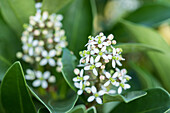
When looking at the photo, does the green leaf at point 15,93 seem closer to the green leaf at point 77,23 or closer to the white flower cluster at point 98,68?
the white flower cluster at point 98,68

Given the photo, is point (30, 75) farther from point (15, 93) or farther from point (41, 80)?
point (15, 93)

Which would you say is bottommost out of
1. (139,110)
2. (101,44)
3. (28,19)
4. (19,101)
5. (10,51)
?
(139,110)

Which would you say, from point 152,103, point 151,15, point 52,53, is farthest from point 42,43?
point 151,15

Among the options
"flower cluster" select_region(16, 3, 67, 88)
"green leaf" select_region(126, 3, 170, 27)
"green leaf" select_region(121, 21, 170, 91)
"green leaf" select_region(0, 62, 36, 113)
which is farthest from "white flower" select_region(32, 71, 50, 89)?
"green leaf" select_region(126, 3, 170, 27)


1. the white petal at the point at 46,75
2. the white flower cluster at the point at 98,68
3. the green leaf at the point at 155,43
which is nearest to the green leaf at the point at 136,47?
the white flower cluster at the point at 98,68

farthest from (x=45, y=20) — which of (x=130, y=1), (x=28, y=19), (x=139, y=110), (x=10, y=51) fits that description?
(x=130, y=1)

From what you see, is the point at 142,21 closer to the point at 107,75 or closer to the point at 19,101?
the point at 107,75

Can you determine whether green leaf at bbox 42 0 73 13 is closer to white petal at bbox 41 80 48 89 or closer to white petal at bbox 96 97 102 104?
white petal at bbox 41 80 48 89
